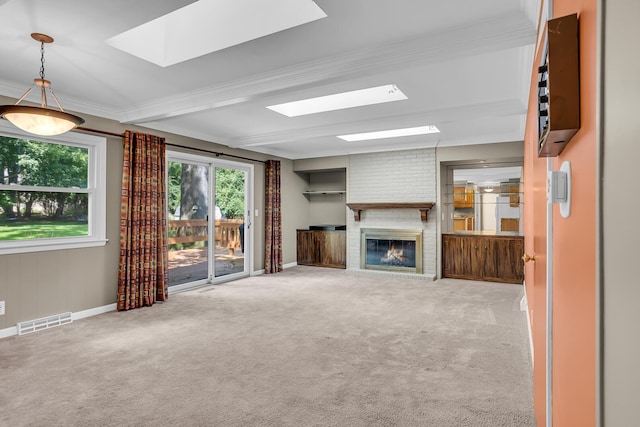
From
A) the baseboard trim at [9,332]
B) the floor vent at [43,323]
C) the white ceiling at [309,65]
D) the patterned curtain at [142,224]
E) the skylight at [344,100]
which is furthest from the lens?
the patterned curtain at [142,224]

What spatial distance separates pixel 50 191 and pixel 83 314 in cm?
142

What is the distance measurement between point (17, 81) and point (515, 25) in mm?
4239

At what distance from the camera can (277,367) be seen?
2.77 metres

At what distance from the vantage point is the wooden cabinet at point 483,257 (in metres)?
5.84

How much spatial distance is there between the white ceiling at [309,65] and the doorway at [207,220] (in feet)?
3.03

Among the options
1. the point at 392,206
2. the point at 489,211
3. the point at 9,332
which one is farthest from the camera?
the point at 392,206

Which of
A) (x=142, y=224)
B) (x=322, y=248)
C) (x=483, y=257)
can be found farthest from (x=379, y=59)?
(x=322, y=248)

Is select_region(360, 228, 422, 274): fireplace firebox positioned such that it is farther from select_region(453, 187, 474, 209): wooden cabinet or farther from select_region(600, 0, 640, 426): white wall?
select_region(600, 0, 640, 426): white wall

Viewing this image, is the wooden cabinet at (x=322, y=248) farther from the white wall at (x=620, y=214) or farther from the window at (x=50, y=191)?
the white wall at (x=620, y=214)

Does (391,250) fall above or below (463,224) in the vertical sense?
below

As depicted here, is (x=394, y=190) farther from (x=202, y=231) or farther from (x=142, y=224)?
(x=142, y=224)

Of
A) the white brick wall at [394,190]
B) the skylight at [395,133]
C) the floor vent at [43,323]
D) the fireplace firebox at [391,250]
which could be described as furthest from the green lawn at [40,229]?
the fireplace firebox at [391,250]

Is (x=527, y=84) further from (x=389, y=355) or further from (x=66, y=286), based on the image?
(x=66, y=286)

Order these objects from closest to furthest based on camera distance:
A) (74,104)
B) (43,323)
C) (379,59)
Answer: (379,59) → (43,323) → (74,104)
